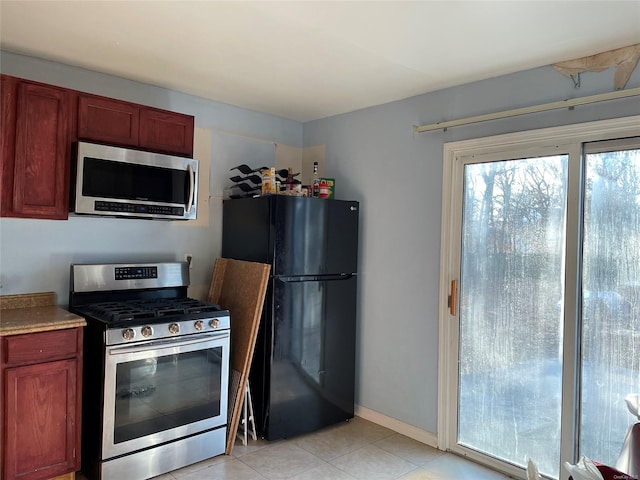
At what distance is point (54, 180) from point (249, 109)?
1.66 meters

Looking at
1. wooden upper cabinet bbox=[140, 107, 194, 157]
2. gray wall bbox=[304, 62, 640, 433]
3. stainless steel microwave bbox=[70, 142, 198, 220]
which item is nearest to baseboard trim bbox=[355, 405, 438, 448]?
gray wall bbox=[304, 62, 640, 433]

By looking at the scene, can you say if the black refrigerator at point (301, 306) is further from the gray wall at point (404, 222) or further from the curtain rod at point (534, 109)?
the curtain rod at point (534, 109)

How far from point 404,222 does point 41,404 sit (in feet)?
8.01

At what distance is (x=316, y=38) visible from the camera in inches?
93.4

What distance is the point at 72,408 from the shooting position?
7.88ft

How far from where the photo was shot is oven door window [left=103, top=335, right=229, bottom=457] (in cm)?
248

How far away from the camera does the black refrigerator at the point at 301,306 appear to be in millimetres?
3100

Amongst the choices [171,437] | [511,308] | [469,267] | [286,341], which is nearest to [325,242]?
[286,341]

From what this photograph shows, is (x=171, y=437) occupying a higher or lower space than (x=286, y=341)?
lower

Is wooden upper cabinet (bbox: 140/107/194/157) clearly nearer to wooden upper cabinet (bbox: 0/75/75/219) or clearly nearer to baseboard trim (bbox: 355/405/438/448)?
wooden upper cabinet (bbox: 0/75/75/219)

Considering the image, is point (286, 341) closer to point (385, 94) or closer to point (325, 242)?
point (325, 242)

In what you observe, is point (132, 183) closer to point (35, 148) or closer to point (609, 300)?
point (35, 148)

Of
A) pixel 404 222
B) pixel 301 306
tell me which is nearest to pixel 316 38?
pixel 404 222

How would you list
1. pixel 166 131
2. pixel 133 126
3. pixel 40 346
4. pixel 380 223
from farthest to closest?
pixel 380 223
pixel 166 131
pixel 133 126
pixel 40 346
